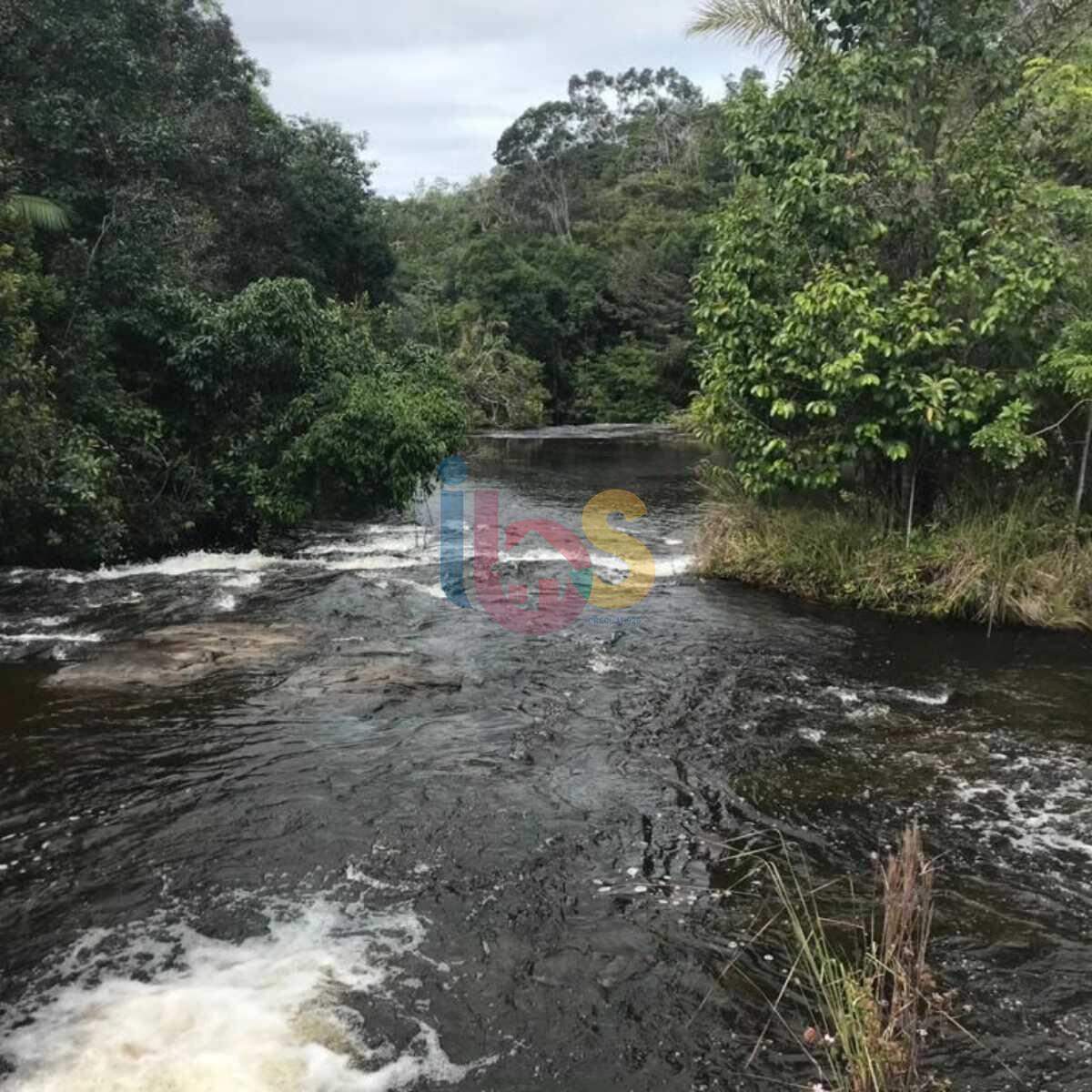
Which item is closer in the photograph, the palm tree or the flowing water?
the flowing water

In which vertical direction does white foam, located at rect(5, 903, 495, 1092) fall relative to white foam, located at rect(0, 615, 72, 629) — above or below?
above

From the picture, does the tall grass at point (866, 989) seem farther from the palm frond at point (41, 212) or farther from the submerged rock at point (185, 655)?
the palm frond at point (41, 212)

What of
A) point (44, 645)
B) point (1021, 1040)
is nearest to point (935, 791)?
point (1021, 1040)

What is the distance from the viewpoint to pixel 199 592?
490 inches

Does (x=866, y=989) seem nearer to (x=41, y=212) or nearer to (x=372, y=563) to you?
(x=372, y=563)

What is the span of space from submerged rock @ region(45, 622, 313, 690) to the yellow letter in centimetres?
388

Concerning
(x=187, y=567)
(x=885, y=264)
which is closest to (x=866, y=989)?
(x=885, y=264)

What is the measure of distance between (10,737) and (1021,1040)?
704cm

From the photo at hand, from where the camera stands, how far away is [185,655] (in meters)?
9.52

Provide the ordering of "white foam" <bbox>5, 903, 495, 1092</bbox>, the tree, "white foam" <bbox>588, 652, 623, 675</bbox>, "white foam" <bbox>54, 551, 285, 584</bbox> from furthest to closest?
"white foam" <bbox>54, 551, 285, 584</bbox>, the tree, "white foam" <bbox>588, 652, 623, 675</bbox>, "white foam" <bbox>5, 903, 495, 1092</bbox>

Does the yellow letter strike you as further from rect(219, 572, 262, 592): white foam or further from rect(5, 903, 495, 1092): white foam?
rect(5, 903, 495, 1092): white foam

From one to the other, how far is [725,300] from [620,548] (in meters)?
4.87

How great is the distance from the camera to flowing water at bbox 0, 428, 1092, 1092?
172 inches

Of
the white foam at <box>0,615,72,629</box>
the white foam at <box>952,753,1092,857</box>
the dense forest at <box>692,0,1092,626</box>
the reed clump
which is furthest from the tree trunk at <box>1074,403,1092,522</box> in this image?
the white foam at <box>0,615,72,629</box>
